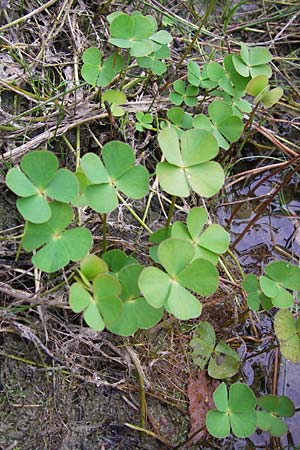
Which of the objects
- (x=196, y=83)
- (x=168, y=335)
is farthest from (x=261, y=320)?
(x=196, y=83)

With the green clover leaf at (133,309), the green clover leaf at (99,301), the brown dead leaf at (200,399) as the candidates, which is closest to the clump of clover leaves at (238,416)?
the brown dead leaf at (200,399)

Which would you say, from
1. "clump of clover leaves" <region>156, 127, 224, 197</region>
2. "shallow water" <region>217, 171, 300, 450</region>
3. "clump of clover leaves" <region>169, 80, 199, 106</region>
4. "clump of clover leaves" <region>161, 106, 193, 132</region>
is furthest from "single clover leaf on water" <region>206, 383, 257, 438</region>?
"clump of clover leaves" <region>169, 80, 199, 106</region>

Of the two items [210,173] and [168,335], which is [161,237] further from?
[168,335]

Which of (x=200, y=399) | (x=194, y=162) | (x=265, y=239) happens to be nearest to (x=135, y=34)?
(x=194, y=162)

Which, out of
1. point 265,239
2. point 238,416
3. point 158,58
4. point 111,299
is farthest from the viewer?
point 265,239

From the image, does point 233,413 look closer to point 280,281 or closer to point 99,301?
point 280,281

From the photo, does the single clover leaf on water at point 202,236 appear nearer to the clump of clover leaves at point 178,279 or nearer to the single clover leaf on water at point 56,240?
the clump of clover leaves at point 178,279
